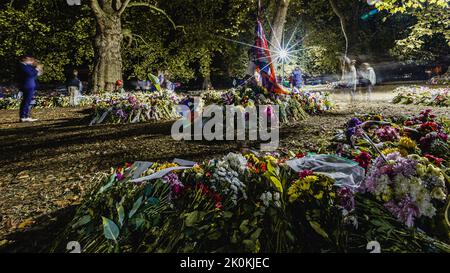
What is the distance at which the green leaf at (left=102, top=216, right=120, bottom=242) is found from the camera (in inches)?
101

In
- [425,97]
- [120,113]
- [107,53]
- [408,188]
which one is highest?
[107,53]

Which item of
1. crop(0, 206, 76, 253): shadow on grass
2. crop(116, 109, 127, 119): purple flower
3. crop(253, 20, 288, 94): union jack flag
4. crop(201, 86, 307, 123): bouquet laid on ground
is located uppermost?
crop(253, 20, 288, 94): union jack flag

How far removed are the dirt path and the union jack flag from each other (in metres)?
1.47

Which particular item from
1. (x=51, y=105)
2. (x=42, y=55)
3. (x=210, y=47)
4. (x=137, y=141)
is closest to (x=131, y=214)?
(x=137, y=141)

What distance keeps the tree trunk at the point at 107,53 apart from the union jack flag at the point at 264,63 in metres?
11.4

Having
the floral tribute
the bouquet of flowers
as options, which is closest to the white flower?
the floral tribute

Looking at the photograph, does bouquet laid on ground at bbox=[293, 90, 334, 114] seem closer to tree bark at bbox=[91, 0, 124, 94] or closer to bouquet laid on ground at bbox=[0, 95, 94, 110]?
tree bark at bbox=[91, 0, 124, 94]

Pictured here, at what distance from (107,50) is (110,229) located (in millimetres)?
17598

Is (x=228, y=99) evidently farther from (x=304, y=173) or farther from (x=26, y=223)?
(x=304, y=173)

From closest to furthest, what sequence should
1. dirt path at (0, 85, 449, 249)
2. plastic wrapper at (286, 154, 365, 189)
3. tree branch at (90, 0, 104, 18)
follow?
plastic wrapper at (286, 154, 365, 189)
dirt path at (0, 85, 449, 249)
tree branch at (90, 0, 104, 18)

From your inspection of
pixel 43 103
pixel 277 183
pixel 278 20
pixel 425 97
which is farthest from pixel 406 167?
pixel 43 103

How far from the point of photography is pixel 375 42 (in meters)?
35.5

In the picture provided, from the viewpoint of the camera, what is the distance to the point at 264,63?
9.64m

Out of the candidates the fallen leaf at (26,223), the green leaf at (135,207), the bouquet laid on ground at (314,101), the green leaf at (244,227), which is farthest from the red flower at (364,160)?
the bouquet laid on ground at (314,101)
